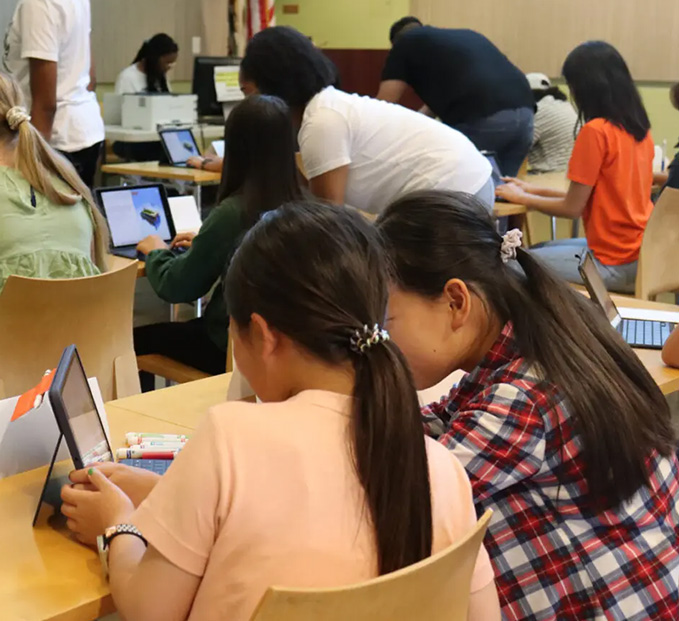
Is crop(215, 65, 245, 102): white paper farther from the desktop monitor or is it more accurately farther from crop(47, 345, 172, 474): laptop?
crop(47, 345, 172, 474): laptop

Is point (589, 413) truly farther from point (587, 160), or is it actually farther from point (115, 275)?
point (587, 160)

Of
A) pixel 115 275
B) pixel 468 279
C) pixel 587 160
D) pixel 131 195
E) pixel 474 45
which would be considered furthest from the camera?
pixel 474 45

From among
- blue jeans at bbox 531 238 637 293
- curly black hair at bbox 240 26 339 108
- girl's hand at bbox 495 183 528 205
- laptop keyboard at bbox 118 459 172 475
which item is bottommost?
blue jeans at bbox 531 238 637 293

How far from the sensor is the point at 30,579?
1.13m

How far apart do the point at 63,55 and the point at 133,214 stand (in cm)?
116

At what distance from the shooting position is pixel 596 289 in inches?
89.6

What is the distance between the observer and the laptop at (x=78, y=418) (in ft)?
4.03

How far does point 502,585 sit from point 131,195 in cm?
235

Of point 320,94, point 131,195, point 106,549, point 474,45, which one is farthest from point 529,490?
point 474,45

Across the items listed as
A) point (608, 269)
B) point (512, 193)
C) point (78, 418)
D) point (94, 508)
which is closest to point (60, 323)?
point (78, 418)

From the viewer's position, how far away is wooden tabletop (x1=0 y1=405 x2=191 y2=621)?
1.08m

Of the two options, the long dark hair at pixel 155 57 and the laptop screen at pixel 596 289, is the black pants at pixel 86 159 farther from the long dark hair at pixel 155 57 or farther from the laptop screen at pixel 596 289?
the laptop screen at pixel 596 289

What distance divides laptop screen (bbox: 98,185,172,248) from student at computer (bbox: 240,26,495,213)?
65cm

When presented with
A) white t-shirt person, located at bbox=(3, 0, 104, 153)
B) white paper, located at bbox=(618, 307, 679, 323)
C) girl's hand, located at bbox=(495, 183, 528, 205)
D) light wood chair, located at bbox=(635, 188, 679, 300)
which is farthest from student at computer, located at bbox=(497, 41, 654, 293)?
white t-shirt person, located at bbox=(3, 0, 104, 153)
